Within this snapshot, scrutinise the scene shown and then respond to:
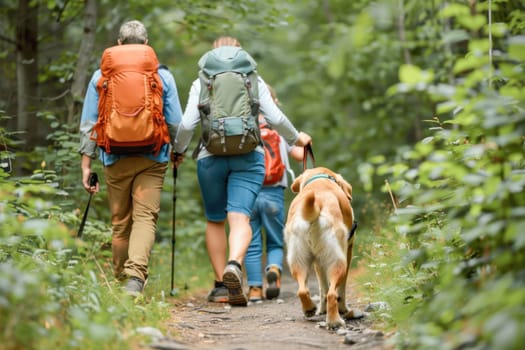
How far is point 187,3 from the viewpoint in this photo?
8586 mm

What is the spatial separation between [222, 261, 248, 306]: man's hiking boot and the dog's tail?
1.38 metres

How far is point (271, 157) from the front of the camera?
7.00 meters

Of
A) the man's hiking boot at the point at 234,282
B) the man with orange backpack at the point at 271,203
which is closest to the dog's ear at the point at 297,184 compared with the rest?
the man's hiking boot at the point at 234,282

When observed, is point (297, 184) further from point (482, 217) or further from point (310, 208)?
point (482, 217)

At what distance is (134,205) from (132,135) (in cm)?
70

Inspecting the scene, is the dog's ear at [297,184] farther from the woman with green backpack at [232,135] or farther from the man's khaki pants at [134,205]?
the man's khaki pants at [134,205]

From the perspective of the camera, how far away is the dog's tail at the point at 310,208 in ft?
14.4

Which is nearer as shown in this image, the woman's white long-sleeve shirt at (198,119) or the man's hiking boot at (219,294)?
the woman's white long-sleeve shirt at (198,119)

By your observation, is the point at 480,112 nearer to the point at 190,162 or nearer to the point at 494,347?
the point at 494,347

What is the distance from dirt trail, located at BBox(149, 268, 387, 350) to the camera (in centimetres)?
399

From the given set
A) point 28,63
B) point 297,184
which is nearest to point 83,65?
point 28,63

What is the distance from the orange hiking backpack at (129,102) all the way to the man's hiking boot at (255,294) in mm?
1912

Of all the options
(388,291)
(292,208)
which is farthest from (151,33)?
(388,291)

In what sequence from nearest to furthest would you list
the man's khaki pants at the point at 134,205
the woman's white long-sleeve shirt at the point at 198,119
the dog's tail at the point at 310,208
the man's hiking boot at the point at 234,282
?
1. the dog's tail at the point at 310,208
2. the man's khaki pants at the point at 134,205
3. the man's hiking boot at the point at 234,282
4. the woman's white long-sleeve shirt at the point at 198,119
